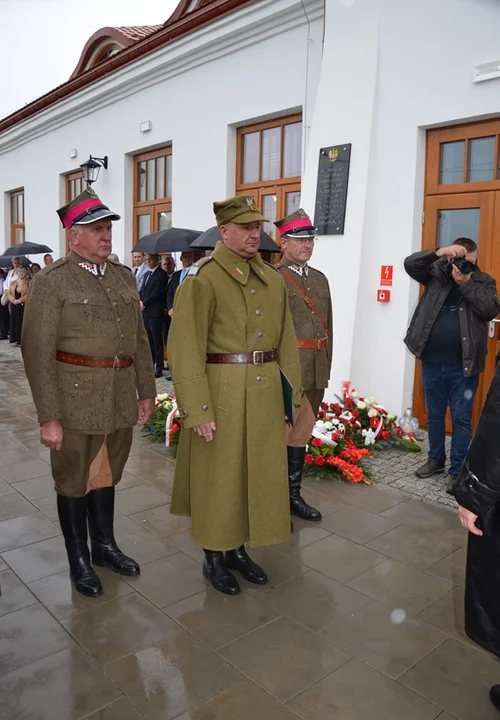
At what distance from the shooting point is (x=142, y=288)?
8.48 m

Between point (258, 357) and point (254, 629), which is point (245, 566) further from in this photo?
point (258, 357)

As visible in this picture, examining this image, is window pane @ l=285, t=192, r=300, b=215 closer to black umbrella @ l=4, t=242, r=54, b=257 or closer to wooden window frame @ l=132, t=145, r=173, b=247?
wooden window frame @ l=132, t=145, r=173, b=247

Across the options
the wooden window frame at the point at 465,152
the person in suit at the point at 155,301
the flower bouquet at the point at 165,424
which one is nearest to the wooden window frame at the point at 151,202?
the person in suit at the point at 155,301

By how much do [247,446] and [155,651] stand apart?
3.07 feet

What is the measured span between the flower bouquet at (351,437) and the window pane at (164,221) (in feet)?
A: 15.3

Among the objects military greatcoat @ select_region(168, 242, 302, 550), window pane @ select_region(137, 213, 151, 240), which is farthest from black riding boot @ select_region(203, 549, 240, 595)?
window pane @ select_region(137, 213, 151, 240)

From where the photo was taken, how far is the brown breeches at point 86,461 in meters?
2.92

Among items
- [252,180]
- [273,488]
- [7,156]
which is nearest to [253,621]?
[273,488]

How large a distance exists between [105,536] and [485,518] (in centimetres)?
202

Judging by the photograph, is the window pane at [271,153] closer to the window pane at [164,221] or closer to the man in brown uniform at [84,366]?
the window pane at [164,221]

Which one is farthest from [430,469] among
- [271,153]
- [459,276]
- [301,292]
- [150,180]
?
[150,180]

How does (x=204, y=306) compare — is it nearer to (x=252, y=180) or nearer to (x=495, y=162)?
(x=495, y=162)

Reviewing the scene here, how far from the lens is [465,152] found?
5.25m

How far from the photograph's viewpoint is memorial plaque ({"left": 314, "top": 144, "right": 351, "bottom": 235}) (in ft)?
19.0
